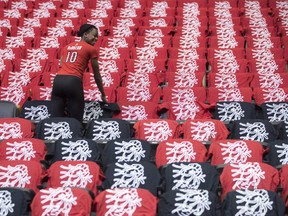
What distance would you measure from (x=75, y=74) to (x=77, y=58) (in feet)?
0.33

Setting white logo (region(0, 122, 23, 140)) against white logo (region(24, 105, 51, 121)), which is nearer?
white logo (region(0, 122, 23, 140))

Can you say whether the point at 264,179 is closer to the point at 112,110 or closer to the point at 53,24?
the point at 112,110

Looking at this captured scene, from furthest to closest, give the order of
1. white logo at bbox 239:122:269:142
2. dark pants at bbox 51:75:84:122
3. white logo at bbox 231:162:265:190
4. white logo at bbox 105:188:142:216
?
1. dark pants at bbox 51:75:84:122
2. white logo at bbox 239:122:269:142
3. white logo at bbox 231:162:265:190
4. white logo at bbox 105:188:142:216

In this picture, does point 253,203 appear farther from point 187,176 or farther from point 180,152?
point 180,152

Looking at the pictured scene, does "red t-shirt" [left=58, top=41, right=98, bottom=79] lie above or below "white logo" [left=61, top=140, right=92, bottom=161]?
above

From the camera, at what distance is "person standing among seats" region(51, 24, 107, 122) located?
4.20 meters

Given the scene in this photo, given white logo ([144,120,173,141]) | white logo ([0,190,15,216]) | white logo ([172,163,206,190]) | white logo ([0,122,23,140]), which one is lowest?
white logo ([0,190,15,216])

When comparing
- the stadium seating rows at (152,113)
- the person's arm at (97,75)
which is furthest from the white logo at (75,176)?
the person's arm at (97,75)

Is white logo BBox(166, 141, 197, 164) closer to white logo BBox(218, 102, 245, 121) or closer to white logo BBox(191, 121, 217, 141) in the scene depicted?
white logo BBox(191, 121, 217, 141)

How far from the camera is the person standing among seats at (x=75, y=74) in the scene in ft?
13.8

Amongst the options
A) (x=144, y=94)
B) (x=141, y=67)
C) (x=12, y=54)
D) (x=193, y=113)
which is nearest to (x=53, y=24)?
(x=12, y=54)

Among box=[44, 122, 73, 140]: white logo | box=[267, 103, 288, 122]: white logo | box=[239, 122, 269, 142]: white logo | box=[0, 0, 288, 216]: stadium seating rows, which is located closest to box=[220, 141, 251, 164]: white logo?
box=[0, 0, 288, 216]: stadium seating rows

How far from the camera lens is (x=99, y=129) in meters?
4.10

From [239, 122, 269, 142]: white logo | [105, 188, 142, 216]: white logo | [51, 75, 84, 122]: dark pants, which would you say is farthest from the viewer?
[51, 75, 84, 122]: dark pants
